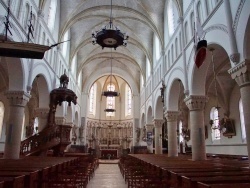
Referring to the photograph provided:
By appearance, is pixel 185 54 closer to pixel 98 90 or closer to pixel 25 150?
pixel 25 150

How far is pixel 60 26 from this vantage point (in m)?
20.1

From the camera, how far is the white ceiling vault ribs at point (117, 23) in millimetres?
20297

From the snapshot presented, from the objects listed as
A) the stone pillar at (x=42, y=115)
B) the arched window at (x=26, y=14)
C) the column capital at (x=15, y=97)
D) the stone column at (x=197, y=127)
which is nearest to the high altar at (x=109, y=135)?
the stone pillar at (x=42, y=115)

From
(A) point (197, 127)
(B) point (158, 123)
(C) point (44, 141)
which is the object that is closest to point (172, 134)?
(A) point (197, 127)

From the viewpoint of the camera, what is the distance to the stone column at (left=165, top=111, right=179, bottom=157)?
17.2 m

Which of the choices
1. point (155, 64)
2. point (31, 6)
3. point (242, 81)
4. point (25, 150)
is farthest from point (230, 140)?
point (31, 6)

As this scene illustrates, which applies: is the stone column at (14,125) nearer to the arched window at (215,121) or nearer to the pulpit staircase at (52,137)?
the pulpit staircase at (52,137)

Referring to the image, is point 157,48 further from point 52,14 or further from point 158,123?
point 52,14

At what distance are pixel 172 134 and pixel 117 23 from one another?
13627 millimetres

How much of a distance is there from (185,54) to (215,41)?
13.3ft

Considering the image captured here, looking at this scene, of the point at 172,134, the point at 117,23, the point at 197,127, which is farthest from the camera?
the point at 117,23

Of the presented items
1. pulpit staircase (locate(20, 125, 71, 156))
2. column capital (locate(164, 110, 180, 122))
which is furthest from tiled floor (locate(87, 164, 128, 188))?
column capital (locate(164, 110, 180, 122))

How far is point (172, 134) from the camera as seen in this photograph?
17.5 metres

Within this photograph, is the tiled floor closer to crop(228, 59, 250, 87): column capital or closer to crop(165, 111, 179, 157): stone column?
crop(165, 111, 179, 157): stone column
